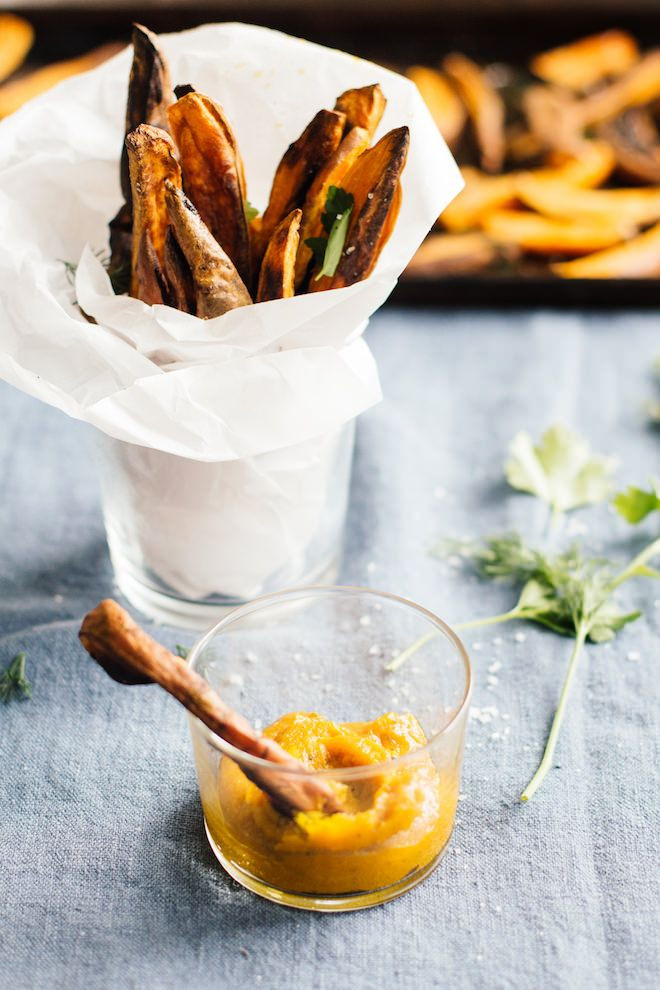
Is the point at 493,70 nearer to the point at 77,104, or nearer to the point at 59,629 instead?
the point at 77,104

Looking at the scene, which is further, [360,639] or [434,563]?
[434,563]

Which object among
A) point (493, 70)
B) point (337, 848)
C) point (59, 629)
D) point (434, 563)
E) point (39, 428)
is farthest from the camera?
point (493, 70)

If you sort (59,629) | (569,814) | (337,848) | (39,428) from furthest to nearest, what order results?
1. (39,428)
2. (59,629)
3. (569,814)
4. (337,848)

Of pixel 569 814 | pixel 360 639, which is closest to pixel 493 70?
pixel 360 639

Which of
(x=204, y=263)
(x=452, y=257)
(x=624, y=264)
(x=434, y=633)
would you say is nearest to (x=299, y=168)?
(x=204, y=263)

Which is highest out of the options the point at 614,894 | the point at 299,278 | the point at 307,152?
the point at 307,152

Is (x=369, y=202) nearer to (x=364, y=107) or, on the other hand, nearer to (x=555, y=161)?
(x=364, y=107)
